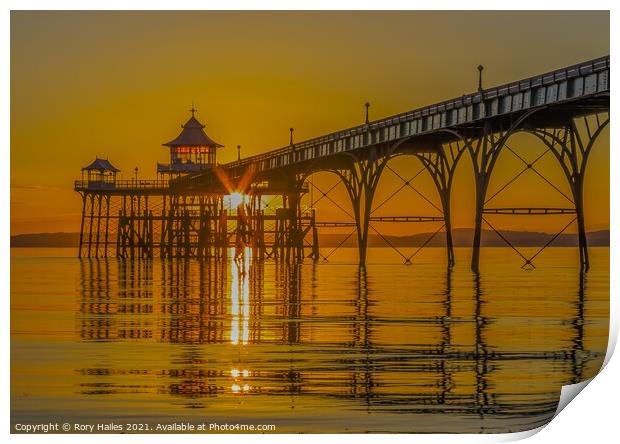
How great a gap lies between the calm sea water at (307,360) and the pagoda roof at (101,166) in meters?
79.5

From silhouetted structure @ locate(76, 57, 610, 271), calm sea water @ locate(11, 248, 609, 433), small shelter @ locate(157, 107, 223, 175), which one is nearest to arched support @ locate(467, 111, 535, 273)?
silhouetted structure @ locate(76, 57, 610, 271)

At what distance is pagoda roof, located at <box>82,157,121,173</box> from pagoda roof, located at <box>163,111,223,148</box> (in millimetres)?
8522

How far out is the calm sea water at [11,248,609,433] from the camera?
2003 centimetres

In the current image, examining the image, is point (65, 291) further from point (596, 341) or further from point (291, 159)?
point (291, 159)

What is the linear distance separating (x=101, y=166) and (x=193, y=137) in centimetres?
1010

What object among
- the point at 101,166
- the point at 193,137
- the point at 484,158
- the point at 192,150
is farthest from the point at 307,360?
the point at 101,166

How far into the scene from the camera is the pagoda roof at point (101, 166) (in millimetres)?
123137

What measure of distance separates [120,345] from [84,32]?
703cm

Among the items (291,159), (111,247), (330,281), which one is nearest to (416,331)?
(330,281)

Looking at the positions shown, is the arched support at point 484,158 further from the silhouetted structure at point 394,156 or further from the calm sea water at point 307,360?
the calm sea water at point 307,360

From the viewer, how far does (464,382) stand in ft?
73.3

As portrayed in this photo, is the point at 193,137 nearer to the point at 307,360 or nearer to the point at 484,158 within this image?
the point at 484,158

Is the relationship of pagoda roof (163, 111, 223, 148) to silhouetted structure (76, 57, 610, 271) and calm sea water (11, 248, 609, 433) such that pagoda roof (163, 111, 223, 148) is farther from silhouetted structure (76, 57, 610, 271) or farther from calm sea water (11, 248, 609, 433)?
calm sea water (11, 248, 609, 433)

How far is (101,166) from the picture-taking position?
409 feet
